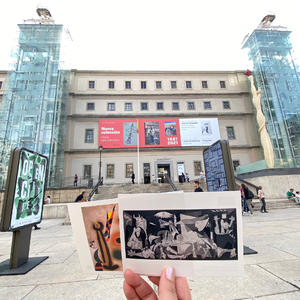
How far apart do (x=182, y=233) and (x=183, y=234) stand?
0.01 m

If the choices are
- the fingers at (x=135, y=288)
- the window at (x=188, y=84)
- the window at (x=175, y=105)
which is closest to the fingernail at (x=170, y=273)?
the fingers at (x=135, y=288)

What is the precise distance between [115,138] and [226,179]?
19645 mm

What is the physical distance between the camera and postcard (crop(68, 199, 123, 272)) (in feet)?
4.07

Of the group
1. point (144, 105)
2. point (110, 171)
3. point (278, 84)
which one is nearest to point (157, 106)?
point (144, 105)

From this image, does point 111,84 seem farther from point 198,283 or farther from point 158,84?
point 198,283

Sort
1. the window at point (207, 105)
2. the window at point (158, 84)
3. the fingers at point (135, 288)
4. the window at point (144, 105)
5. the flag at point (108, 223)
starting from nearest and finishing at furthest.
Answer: the fingers at point (135, 288), the flag at point (108, 223), the window at point (144, 105), the window at point (207, 105), the window at point (158, 84)

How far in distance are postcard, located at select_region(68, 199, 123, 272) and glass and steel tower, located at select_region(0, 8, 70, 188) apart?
19.8m

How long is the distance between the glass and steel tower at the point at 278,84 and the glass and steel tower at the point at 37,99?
80.6 ft

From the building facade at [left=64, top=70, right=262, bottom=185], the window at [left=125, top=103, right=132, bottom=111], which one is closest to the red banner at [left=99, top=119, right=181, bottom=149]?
the building facade at [left=64, top=70, right=262, bottom=185]

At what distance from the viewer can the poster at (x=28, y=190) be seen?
135 inches

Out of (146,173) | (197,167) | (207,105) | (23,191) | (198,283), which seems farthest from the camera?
(207,105)

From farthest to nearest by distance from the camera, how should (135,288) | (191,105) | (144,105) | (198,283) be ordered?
(191,105) < (144,105) < (198,283) < (135,288)

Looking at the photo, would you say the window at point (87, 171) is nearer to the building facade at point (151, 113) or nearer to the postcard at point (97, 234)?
the building facade at point (151, 113)

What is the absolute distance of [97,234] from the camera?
4.16 feet
